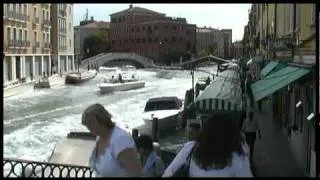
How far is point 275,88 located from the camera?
970 centimetres

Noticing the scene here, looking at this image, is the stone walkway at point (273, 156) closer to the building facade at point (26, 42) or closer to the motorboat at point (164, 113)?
the motorboat at point (164, 113)

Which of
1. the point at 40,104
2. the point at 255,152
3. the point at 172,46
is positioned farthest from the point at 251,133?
the point at 172,46

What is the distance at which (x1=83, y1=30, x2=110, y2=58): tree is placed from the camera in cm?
11050

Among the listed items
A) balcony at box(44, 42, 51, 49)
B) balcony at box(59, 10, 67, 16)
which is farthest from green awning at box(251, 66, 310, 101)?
balcony at box(59, 10, 67, 16)

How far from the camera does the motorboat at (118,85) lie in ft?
155

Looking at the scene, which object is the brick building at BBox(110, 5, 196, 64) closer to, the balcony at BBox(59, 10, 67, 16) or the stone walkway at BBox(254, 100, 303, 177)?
the balcony at BBox(59, 10, 67, 16)

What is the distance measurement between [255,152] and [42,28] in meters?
46.6

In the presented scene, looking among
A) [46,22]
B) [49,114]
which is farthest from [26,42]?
[49,114]

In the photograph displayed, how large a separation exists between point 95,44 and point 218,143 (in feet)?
359

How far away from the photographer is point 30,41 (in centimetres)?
5219

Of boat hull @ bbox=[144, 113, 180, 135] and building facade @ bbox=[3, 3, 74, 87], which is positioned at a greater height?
building facade @ bbox=[3, 3, 74, 87]

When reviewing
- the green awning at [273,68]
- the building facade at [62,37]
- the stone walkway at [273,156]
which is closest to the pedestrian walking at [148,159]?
the stone walkway at [273,156]

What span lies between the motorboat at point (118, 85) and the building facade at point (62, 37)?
1240 centimetres

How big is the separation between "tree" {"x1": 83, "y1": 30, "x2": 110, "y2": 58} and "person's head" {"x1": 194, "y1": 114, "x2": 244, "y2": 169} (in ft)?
354
